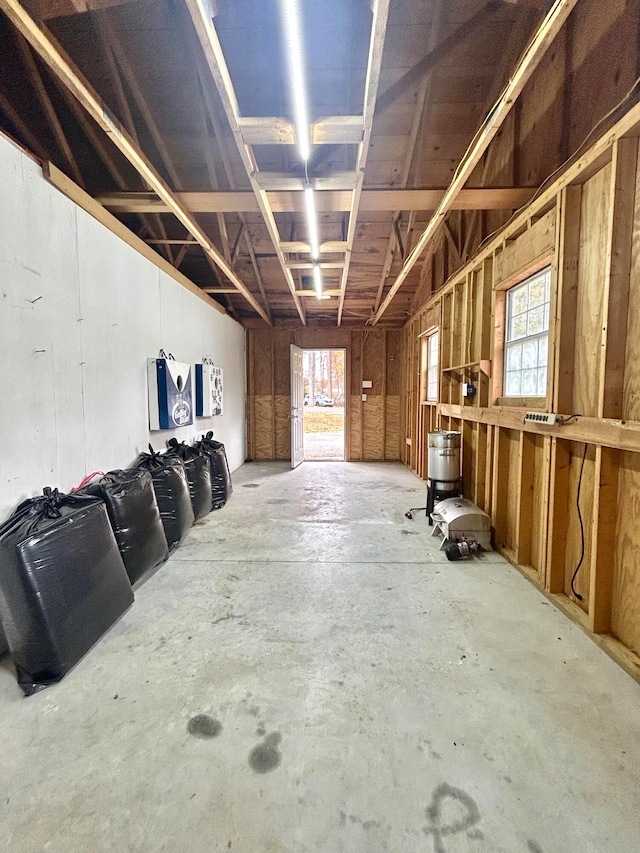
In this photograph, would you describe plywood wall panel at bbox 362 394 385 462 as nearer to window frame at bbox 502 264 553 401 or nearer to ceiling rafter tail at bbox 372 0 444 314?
ceiling rafter tail at bbox 372 0 444 314

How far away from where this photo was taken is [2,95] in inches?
97.7

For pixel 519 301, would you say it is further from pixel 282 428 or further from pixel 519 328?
pixel 282 428

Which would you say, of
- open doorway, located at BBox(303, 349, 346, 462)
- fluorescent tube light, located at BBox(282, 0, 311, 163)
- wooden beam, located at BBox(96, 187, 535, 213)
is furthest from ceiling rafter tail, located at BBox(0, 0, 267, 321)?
open doorway, located at BBox(303, 349, 346, 462)

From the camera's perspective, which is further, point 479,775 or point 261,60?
point 261,60

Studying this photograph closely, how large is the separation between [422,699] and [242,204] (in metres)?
3.46

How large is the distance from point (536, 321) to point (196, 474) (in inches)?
133

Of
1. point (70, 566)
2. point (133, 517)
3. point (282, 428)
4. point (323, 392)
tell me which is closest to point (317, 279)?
point (282, 428)

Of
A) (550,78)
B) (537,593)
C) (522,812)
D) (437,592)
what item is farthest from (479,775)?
(550,78)

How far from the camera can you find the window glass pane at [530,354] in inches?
108

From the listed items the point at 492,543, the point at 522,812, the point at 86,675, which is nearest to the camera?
the point at 522,812

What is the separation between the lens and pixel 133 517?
7.84ft

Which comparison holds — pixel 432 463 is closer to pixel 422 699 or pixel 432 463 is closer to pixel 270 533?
pixel 270 533

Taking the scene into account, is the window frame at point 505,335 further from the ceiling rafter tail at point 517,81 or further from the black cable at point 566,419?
the ceiling rafter tail at point 517,81

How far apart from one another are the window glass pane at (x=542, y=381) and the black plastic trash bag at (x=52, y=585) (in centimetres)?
299
